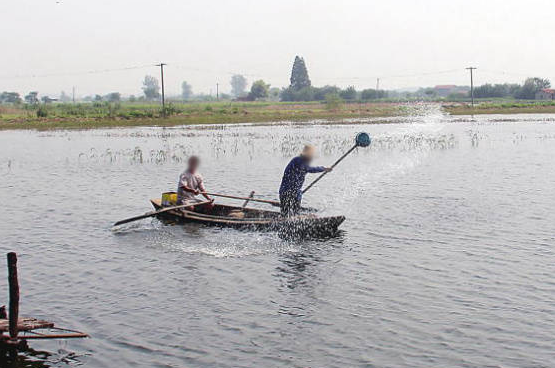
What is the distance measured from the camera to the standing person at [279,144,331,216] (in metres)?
15.3

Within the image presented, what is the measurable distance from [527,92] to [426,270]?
11089 centimetres

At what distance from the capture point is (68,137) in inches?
1981

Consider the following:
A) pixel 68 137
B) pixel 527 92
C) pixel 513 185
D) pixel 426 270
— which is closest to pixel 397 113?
pixel 68 137

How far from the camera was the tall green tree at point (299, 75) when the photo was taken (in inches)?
6324

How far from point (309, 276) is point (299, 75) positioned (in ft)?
Answer: 497

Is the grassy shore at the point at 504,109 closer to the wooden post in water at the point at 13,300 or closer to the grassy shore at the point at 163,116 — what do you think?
the grassy shore at the point at 163,116

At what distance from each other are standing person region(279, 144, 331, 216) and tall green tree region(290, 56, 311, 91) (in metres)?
147

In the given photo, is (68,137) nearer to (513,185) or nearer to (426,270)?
(513,185)

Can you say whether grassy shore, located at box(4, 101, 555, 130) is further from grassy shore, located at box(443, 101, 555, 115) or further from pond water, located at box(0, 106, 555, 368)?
pond water, located at box(0, 106, 555, 368)

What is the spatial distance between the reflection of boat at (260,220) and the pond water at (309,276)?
26 centimetres

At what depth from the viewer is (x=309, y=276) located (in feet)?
40.7

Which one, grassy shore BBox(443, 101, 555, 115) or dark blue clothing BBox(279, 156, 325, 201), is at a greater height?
grassy shore BBox(443, 101, 555, 115)

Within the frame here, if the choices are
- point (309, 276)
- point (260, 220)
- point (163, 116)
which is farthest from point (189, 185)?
point (163, 116)

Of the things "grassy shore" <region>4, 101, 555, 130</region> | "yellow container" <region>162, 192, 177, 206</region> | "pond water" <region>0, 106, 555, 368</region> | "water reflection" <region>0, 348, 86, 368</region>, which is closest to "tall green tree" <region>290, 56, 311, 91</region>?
"grassy shore" <region>4, 101, 555, 130</region>
